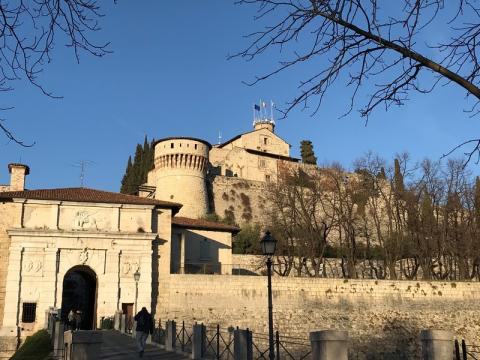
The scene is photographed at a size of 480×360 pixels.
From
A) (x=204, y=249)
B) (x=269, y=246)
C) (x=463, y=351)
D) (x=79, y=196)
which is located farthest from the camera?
(x=204, y=249)

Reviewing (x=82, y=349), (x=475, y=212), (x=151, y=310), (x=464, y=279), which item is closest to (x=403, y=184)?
(x=475, y=212)

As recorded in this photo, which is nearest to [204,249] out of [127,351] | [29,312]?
[29,312]

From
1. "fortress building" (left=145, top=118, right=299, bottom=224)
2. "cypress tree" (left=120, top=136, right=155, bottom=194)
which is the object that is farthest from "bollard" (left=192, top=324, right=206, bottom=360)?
"cypress tree" (left=120, top=136, right=155, bottom=194)

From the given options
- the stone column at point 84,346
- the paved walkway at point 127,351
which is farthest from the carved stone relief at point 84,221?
the stone column at point 84,346

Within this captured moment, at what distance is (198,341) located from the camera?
16234 mm

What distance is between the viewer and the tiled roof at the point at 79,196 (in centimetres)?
3381

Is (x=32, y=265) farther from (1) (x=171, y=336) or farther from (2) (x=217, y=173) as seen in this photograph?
(2) (x=217, y=173)

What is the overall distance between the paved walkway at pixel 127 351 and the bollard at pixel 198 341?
20.4 inches

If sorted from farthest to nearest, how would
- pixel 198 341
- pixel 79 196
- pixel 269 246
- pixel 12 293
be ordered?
pixel 79 196, pixel 12 293, pixel 198 341, pixel 269 246

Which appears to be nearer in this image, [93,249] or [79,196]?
[93,249]

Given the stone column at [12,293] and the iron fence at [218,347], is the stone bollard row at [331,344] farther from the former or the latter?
the stone column at [12,293]

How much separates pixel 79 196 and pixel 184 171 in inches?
851

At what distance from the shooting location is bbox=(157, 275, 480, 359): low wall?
34.6 meters

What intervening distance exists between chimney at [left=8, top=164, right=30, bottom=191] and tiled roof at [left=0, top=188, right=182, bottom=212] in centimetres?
550
